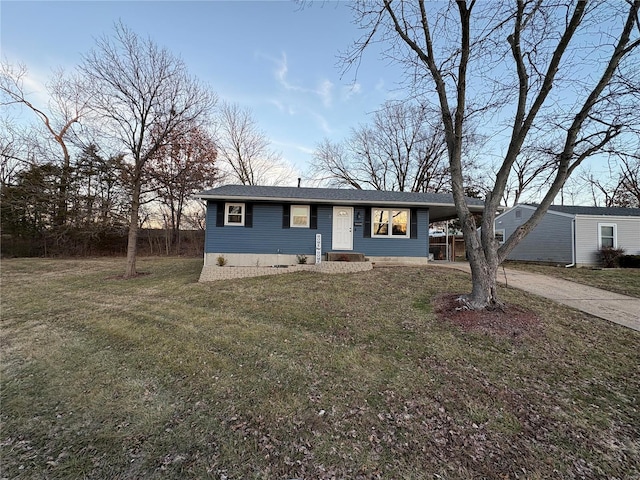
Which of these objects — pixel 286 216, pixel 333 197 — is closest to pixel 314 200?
pixel 333 197

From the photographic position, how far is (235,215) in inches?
422

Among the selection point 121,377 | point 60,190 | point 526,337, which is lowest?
point 121,377

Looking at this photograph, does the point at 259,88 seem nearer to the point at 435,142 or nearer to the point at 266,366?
the point at 266,366

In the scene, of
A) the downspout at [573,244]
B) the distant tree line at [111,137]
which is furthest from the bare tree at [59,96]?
the downspout at [573,244]

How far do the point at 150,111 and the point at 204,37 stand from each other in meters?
3.52

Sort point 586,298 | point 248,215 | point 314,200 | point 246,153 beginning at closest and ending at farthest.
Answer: point 586,298 → point 314,200 → point 248,215 → point 246,153

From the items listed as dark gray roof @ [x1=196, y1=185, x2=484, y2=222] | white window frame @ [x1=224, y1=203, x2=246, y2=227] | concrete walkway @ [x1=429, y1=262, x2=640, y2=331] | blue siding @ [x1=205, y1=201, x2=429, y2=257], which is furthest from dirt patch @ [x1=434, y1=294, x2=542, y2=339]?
white window frame @ [x1=224, y1=203, x2=246, y2=227]

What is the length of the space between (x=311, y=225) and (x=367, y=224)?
7.35 ft

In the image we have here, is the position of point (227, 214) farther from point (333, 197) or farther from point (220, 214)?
point (333, 197)

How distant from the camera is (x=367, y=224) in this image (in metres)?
A: 11.2

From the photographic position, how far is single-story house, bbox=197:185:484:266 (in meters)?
10.6

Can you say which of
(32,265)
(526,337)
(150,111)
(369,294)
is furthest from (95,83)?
(526,337)

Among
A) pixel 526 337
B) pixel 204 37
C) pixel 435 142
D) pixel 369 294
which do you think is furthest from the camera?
pixel 435 142

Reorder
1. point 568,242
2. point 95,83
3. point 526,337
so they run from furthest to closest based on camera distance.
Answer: point 568,242 → point 95,83 → point 526,337
